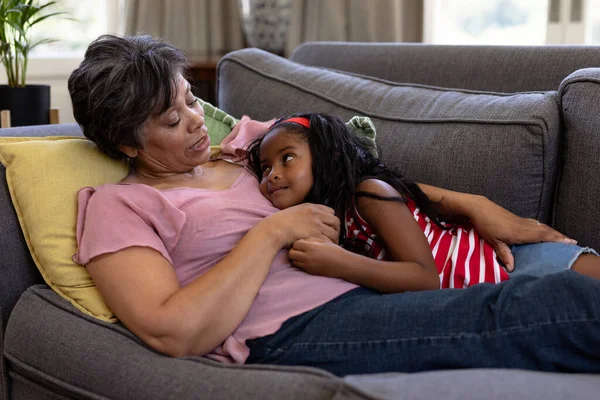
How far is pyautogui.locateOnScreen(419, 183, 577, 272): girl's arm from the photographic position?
60.4 inches

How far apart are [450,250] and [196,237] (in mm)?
534

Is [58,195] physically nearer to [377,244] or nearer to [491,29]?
[377,244]

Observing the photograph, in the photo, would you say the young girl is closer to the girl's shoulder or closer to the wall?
the girl's shoulder

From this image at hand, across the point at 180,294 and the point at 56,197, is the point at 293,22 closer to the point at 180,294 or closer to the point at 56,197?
the point at 56,197

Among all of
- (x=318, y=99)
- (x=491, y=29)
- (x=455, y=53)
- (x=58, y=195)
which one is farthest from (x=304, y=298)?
(x=491, y=29)

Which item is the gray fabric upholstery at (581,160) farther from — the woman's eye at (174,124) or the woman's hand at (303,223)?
the woman's eye at (174,124)

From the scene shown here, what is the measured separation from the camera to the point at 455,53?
2.06 m

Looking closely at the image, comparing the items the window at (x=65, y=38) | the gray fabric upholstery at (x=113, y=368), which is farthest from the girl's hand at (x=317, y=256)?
the window at (x=65, y=38)

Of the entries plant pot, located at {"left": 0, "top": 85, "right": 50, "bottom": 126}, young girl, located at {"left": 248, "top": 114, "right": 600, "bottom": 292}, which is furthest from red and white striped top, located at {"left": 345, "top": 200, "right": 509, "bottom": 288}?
plant pot, located at {"left": 0, "top": 85, "right": 50, "bottom": 126}

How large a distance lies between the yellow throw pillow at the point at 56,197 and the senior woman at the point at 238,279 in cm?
5

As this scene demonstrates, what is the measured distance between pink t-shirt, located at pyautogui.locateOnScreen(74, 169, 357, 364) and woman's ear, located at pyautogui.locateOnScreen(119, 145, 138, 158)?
0.12m

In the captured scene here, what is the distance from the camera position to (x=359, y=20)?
11.2 ft

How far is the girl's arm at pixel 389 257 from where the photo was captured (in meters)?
1.38

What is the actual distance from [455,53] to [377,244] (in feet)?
2.61
